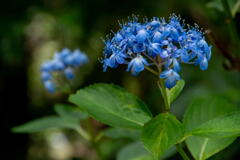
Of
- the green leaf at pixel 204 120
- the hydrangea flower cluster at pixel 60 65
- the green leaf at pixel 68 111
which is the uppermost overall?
the hydrangea flower cluster at pixel 60 65

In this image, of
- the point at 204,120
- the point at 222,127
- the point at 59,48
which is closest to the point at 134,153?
the point at 204,120

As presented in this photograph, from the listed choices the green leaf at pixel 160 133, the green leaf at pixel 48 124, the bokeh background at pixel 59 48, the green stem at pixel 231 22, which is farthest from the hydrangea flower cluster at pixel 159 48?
the bokeh background at pixel 59 48

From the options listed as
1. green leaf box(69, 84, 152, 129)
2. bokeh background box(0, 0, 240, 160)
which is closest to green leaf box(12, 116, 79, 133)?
green leaf box(69, 84, 152, 129)

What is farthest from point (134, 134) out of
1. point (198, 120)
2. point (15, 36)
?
point (15, 36)

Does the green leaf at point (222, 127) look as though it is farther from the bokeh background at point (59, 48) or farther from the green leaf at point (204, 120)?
the bokeh background at point (59, 48)

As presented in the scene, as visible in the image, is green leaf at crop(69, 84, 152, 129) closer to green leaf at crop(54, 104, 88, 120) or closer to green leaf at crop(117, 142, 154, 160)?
green leaf at crop(117, 142, 154, 160)

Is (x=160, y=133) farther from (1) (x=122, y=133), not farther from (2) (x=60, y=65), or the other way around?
(2) (x=60, y=65)
